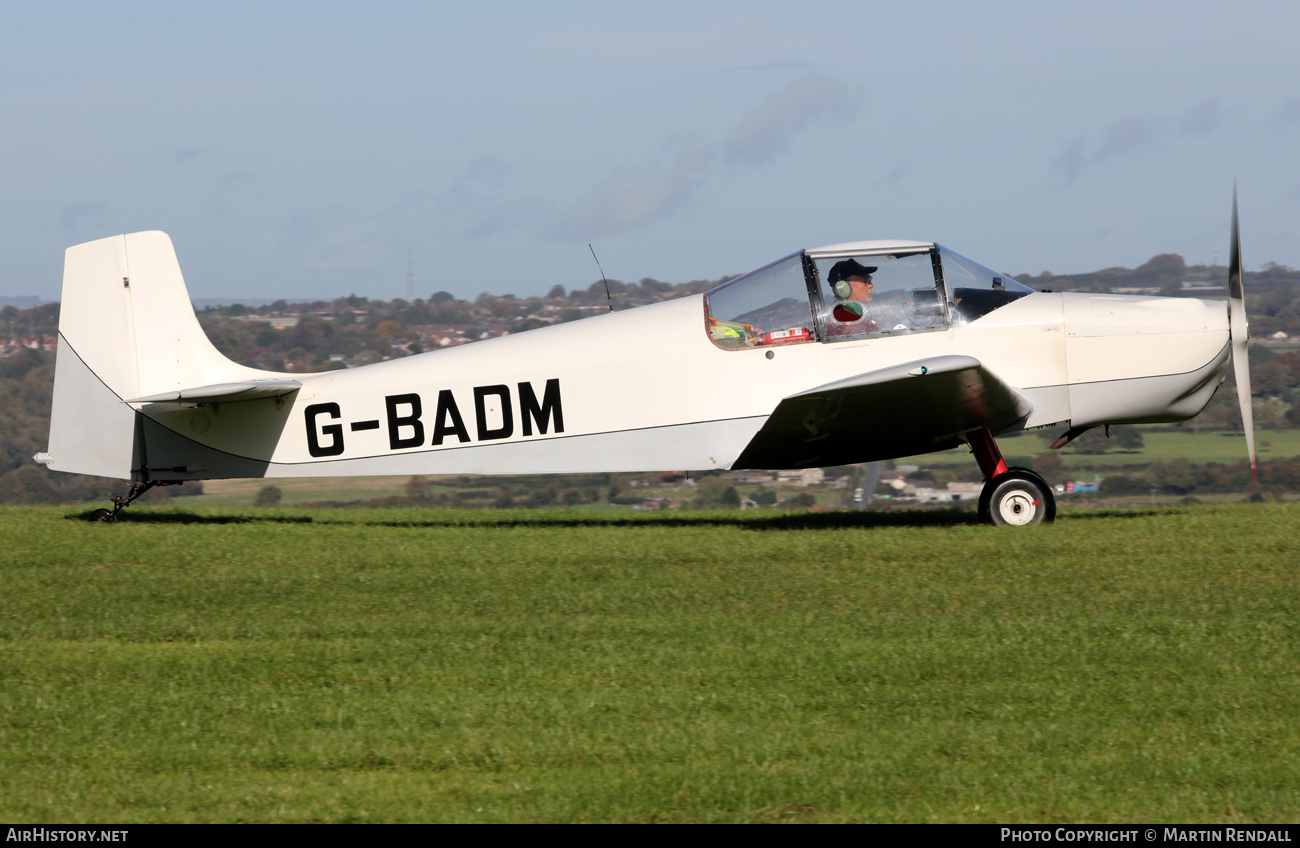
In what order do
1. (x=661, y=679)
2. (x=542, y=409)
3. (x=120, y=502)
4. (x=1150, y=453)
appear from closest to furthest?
(x=661, y=679) < (x=542, y=409) < (x=120, y=502) < (x=1150, y=453)

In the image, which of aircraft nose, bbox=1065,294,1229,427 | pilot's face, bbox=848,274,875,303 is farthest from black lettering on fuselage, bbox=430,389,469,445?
aircraft nose, bbox=1065,294,1229,427

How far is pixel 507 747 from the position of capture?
14.0 ft

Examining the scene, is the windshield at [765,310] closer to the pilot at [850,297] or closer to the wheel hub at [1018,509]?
the pilot at [850,297]

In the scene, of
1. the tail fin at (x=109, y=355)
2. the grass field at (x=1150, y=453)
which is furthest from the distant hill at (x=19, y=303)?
the tail fin at (x=109, y=355)

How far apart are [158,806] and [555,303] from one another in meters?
49.9

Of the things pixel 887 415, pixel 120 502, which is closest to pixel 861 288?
pixel 887 415

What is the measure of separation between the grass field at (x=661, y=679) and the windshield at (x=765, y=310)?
1.71 meters

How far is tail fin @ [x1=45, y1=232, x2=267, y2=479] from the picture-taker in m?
9.26

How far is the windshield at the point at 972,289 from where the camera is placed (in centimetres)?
868

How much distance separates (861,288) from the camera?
870cm

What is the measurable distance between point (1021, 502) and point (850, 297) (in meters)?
2.06

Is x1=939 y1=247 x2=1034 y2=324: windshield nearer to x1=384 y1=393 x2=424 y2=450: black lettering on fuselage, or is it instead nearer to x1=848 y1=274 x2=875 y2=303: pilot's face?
x1=848 y1=274 x2=875 y2=303: pilot's face

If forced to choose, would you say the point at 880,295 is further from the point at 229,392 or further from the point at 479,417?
the point at 229,392
